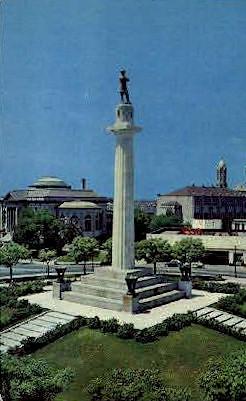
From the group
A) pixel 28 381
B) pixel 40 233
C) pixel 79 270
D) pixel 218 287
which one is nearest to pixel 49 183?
pixel 40 233

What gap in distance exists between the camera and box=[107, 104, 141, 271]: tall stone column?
38188mm

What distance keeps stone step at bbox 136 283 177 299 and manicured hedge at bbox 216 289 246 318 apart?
4.20 meters

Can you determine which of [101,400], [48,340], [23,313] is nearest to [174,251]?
[23,313]

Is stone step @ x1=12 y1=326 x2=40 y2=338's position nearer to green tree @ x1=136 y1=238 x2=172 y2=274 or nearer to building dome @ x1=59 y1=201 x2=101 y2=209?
green tree @ x1=136 y1=238 x2=172 y2=274

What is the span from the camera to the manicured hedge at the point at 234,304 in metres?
35.6

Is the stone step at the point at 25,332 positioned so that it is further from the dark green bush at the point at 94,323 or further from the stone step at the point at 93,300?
the stone step at the point at 93,300

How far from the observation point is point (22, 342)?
29000mm

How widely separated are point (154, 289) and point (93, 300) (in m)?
4.48

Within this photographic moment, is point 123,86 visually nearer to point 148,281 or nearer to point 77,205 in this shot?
point 148,281

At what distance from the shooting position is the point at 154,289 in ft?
127

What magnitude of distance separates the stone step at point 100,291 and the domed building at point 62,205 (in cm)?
5763

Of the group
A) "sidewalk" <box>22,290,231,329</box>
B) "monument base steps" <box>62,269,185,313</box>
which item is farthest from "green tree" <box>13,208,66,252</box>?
"monument base steps" <box>62,269,185,313</box>

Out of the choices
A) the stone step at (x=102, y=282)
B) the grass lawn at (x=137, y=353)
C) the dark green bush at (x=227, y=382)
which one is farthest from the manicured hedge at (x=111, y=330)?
the dark green bush at (x=227, y=382)

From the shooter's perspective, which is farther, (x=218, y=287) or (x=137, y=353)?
(x=218, y=287)
